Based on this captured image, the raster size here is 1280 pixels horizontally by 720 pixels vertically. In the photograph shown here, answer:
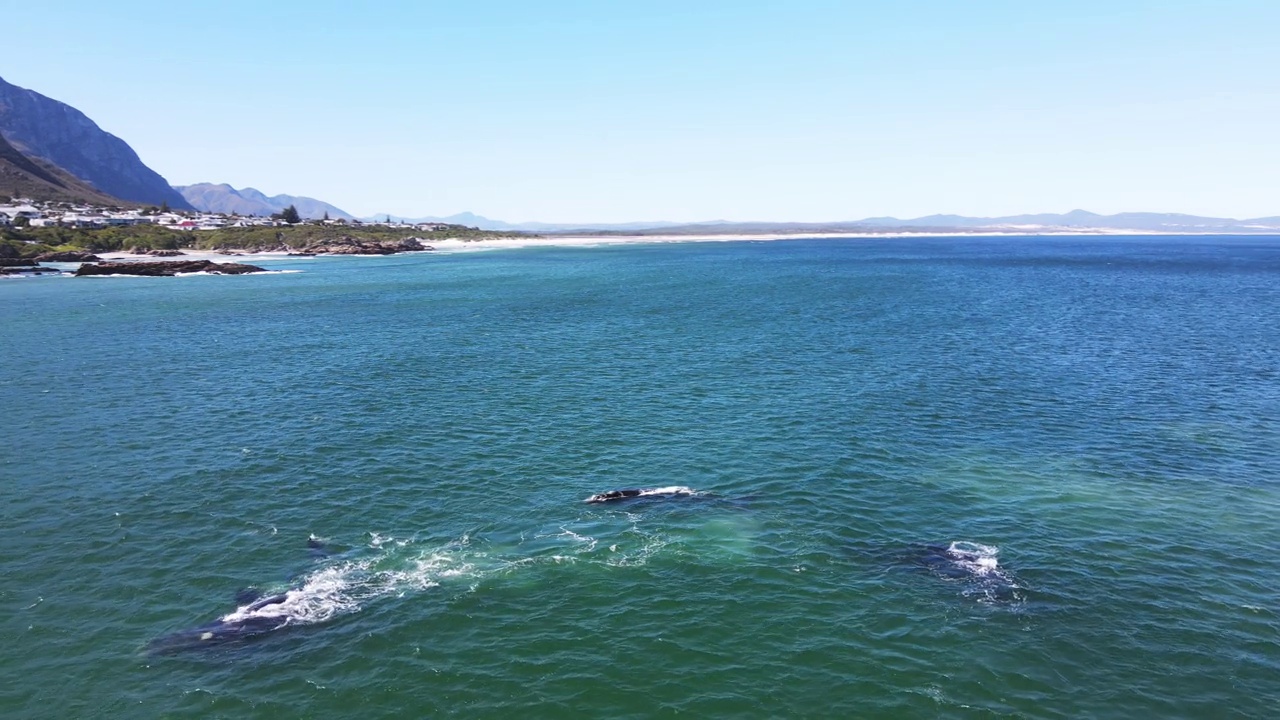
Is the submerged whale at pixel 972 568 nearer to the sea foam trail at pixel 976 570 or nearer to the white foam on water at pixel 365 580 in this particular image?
the sea foam trail at pixel 976 570

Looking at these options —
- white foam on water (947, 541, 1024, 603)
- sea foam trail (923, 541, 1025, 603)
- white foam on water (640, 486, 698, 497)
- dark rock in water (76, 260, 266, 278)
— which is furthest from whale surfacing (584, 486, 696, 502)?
dark rock in water (76, 260, 266, 278)

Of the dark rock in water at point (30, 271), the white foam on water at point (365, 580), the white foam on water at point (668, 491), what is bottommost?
the white foam on water at point (365, 580)

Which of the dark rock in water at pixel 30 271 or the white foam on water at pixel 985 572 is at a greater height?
the dark rock in water at pixel 30 271

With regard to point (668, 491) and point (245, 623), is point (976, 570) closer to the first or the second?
point (668, 491)

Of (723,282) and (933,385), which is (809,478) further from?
(723,282)

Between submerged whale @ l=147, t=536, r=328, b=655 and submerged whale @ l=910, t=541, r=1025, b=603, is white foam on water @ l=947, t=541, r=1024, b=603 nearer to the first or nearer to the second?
submerged whale @ l=910, t=541, r=1025, b=603

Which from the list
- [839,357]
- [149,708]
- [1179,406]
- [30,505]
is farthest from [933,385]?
[30,505]

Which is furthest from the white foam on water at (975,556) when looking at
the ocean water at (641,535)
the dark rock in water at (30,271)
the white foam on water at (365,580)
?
the dark rock in water at (30,271)
